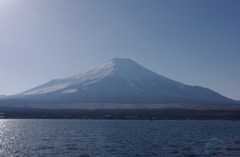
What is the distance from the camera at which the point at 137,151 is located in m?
43.2

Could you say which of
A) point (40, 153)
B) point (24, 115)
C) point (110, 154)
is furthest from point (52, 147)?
point (24, 115)

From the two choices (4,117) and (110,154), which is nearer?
(110,154)

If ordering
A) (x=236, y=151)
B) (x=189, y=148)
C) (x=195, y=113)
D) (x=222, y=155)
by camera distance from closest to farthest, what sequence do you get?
1. (x=222, y=155)
2. (x=236, y=151)
3. (x=189, y=148)
4. (x=195, y=113)

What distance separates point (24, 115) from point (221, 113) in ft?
282

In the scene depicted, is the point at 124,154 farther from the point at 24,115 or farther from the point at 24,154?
the point at 24,115

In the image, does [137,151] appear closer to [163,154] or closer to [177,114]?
[163,154]

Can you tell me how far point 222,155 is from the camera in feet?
129

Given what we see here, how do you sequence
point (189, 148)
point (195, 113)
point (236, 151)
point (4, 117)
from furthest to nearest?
point (195, 113) → point (4, 117) → point (189, 148) → point (236, 151)

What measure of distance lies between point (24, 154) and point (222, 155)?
17.8m

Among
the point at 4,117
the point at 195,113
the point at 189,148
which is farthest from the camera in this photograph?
the point at 195,113

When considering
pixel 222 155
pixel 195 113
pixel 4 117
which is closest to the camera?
pixel 222 155

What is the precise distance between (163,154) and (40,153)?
1135cm

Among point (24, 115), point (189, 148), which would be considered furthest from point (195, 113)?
point (189, 148)

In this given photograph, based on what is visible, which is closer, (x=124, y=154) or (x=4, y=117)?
(x=124, y=154)
